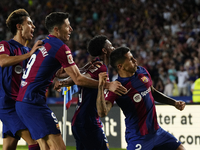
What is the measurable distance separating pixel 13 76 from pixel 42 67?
2.68ft

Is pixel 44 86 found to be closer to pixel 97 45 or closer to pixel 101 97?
pixel 101 97

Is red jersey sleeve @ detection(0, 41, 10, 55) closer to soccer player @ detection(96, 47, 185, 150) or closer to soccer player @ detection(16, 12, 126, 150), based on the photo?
soccer player @ detection(16, 12, 126, 150)

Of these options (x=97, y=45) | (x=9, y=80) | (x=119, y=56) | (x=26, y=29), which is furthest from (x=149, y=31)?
(x=9, y=80)

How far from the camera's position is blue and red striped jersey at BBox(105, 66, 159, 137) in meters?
3.66

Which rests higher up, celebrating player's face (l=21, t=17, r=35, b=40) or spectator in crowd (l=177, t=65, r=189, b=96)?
celebrating player's face (l=21, t=17, r=35, b=40)

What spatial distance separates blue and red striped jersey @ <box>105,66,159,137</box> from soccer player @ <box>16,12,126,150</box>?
1.22 feet

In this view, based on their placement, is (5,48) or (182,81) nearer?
(5,48)

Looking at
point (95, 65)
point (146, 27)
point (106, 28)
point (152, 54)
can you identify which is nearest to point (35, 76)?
point (95, 65)

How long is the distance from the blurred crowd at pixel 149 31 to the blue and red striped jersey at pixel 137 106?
853 centimetres

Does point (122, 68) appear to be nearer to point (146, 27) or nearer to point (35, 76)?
point (35, 76)

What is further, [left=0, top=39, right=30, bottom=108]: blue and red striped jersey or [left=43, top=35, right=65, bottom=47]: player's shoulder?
[left=0, top=39, right=30, bottom=108]: blue and red striped jersey

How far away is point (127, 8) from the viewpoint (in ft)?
55.9

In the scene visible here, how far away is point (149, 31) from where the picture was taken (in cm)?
1508

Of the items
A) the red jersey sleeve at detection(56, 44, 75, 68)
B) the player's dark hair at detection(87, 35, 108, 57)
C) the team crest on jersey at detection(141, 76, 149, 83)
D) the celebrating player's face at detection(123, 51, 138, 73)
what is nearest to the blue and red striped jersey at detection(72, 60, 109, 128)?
the player's dark hair at detection(87, 35, 108, 57)
